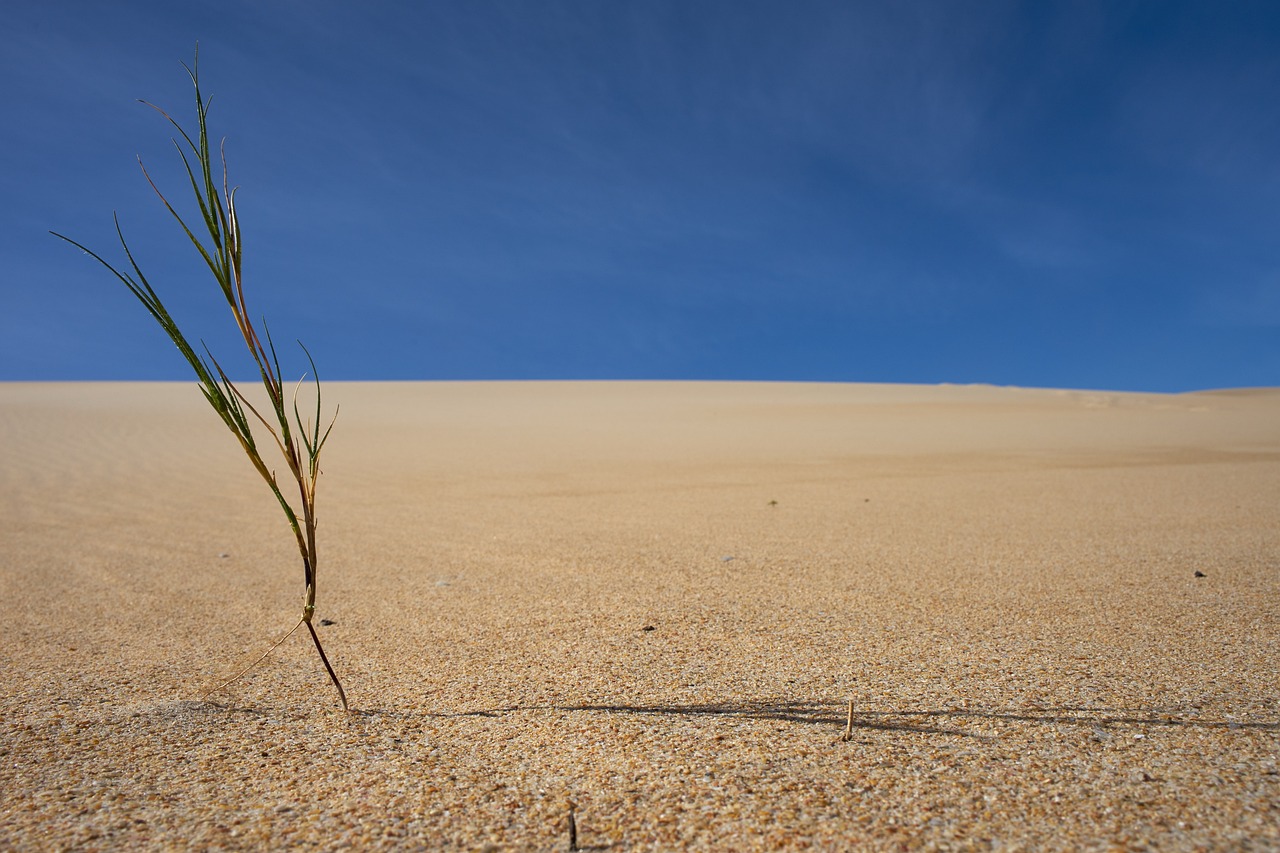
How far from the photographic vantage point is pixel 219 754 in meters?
1.33

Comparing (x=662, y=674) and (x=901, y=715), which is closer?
(x=901, y=715)

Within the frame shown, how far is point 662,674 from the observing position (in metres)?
1.75

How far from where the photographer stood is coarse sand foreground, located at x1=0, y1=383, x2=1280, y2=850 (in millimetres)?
1102

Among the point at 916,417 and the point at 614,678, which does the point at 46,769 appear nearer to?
the point at 614,678

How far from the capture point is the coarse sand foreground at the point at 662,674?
1.10 m

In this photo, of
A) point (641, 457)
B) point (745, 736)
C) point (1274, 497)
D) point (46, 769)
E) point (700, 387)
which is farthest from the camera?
point (700, 387)

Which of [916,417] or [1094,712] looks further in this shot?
[916,417]

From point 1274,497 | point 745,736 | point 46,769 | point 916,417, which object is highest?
point 916,417

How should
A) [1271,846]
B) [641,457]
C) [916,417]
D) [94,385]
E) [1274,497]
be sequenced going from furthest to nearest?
1. [94,385]
2. [916,417]
3. [641,457]
4. [1274,497]
5. [1271,846]

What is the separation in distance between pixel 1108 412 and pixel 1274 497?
13804 mm

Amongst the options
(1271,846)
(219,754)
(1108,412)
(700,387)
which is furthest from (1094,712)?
(700,387)

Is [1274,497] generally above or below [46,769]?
above

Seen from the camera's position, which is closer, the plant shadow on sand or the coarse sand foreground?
the coarse sand foreground

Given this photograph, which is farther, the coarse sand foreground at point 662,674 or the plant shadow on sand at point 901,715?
the plant shadow on sand at point 901,715
